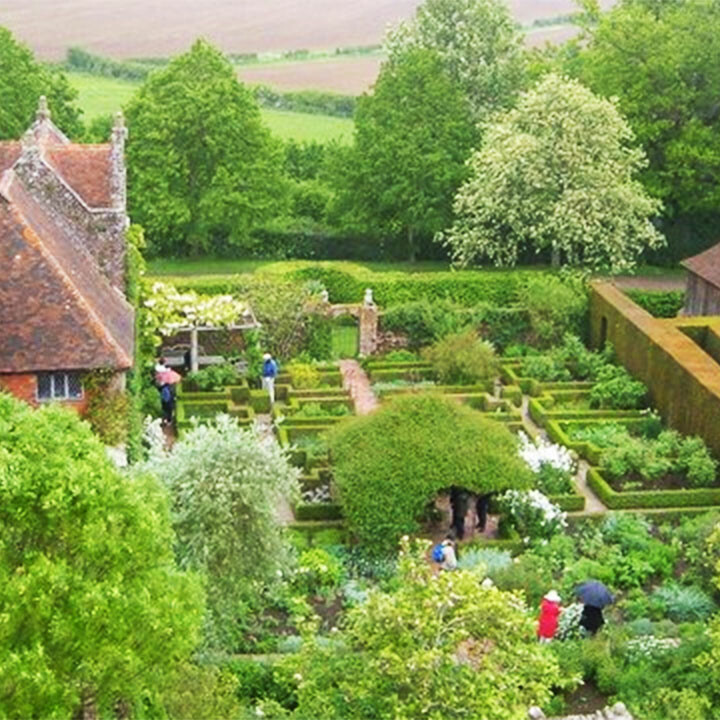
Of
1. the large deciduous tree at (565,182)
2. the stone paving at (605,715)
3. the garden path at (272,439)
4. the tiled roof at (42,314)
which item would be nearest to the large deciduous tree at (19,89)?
the large deciduous tree at (565,182)

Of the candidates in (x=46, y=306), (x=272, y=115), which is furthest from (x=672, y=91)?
(x=272, y=115)

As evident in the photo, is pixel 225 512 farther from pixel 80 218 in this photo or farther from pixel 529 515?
pixel 80 218

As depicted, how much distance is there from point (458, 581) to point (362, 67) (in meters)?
87.9

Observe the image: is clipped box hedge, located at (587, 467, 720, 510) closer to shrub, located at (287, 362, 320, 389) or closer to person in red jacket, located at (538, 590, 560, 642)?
person in red jacket, located at (538, 590, 560, 642)

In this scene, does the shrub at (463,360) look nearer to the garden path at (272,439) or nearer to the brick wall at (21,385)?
the garden path at (272,439)

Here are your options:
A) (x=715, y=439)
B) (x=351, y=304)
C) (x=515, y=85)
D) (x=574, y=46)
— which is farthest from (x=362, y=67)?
(x=715, y=439)

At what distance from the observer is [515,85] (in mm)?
61188

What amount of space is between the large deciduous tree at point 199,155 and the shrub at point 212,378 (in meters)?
15.0

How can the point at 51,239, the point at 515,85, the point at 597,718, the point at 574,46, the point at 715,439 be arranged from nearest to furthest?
the point at 597,718 < the point at 51,239 < the point at 715,439 < the point at 515,85 < the point at 574,46

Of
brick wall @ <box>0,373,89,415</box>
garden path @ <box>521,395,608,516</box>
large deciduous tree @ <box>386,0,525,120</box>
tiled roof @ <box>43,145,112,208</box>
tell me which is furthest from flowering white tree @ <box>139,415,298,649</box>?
large deciduous tree @ <box>386,0,525,120</box>

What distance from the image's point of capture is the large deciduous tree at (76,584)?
17391 mm

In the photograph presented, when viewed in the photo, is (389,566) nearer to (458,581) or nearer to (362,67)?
(458,581)

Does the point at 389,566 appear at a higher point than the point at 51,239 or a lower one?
lower

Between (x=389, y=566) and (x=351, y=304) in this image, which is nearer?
(x=389, y=566)
